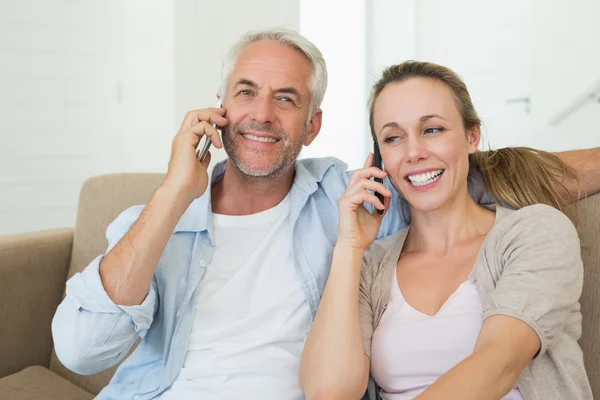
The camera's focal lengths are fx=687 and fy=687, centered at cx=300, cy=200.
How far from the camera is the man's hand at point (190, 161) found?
144cm

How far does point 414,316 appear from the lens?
4.41 feet

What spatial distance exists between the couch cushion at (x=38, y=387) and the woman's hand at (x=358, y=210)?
954 mm

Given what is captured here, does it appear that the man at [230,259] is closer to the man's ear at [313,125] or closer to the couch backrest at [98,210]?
the man's ear at [313,125]

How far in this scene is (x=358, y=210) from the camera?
1455mm

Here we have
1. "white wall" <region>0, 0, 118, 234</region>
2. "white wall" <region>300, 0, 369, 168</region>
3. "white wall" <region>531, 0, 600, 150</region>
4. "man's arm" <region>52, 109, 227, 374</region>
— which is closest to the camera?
"man's arm" <region>52, 109, 227, 374</region>

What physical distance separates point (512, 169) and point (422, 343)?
0.45m

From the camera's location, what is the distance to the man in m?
1.41

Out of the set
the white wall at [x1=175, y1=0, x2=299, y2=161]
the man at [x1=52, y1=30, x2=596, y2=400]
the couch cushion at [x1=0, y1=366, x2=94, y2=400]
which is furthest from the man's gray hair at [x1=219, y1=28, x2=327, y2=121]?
the white wall at [x1=175, y1=0, x2=299, y2=161]

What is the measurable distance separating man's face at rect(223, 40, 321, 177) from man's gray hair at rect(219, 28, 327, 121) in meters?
0.02

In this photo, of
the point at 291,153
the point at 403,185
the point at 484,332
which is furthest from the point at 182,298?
the point at 484,332

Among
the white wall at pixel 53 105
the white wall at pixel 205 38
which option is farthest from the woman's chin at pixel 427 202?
the white wall at pixel 53 105

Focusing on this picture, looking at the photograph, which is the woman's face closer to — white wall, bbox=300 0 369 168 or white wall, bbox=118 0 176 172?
white wall, bbox=118 0 176 172

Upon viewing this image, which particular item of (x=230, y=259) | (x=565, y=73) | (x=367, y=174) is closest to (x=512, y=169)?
(x=367, y=174)

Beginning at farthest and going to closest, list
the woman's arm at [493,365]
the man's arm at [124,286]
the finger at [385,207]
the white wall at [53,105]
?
the white wall at [53,105] → the finger at [385,207] → the man's arm at [124,286] → the woman's arm at [493,365]
